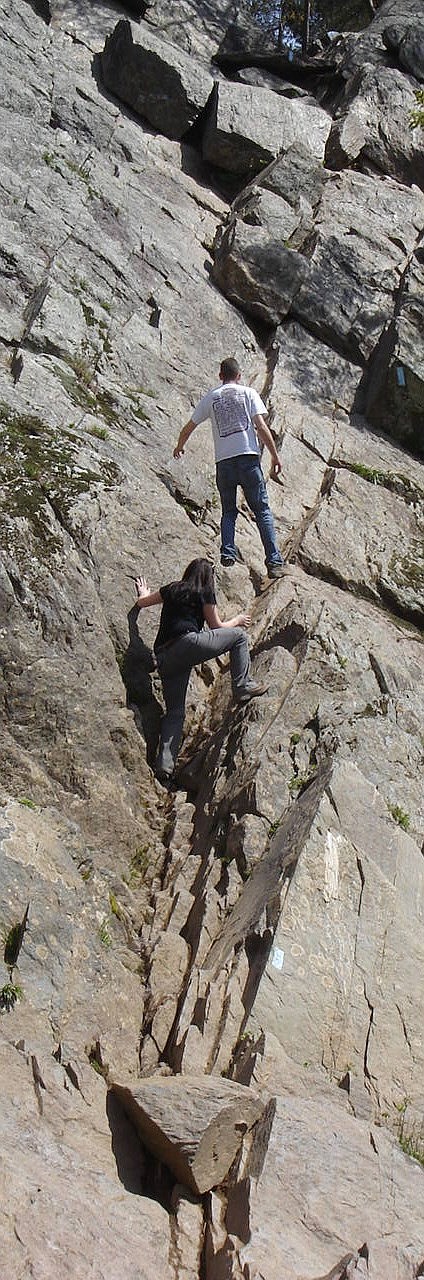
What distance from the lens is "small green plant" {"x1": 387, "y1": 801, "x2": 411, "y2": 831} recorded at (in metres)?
8.76

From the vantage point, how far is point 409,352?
1532cm

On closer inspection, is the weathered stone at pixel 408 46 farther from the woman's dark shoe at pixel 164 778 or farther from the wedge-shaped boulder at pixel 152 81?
the woman's dark shoe at pixel 164 778

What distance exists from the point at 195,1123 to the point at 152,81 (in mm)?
18970

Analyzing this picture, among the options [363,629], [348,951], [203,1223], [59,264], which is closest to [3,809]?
[348,951]

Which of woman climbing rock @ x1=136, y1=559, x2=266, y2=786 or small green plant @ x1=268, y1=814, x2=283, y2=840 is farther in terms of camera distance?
woman climbing rock @ x1=136, y1=559, x2=266, y2=786

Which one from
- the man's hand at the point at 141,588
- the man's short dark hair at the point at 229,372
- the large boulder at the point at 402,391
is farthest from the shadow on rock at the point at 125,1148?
the large boulder at the point at 402,391

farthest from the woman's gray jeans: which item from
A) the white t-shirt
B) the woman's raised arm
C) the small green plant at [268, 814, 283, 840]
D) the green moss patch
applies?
the white t-shirt

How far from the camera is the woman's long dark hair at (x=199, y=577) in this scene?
9547mm

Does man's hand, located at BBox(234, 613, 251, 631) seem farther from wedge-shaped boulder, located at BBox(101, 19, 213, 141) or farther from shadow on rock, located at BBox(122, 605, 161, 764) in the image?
wedge-shaped boulder, located at BBox(101, 19, 213, 141)

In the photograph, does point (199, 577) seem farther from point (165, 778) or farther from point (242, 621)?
point (165, 778)

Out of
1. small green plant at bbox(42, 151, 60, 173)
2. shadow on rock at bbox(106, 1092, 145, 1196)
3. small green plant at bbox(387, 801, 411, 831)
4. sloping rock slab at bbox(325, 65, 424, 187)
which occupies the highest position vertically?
sloping rock slab at bbox(325, 65, 424, 187)

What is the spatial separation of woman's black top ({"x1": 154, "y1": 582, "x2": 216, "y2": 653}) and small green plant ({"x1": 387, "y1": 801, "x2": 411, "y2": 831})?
Answer: 7.64 ft

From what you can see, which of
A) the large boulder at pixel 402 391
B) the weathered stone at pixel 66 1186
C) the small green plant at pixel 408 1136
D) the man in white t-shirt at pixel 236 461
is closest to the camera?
the weathered stone at pixel 66 1186

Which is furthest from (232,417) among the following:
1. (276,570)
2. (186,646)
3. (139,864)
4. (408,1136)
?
(408,1136)
